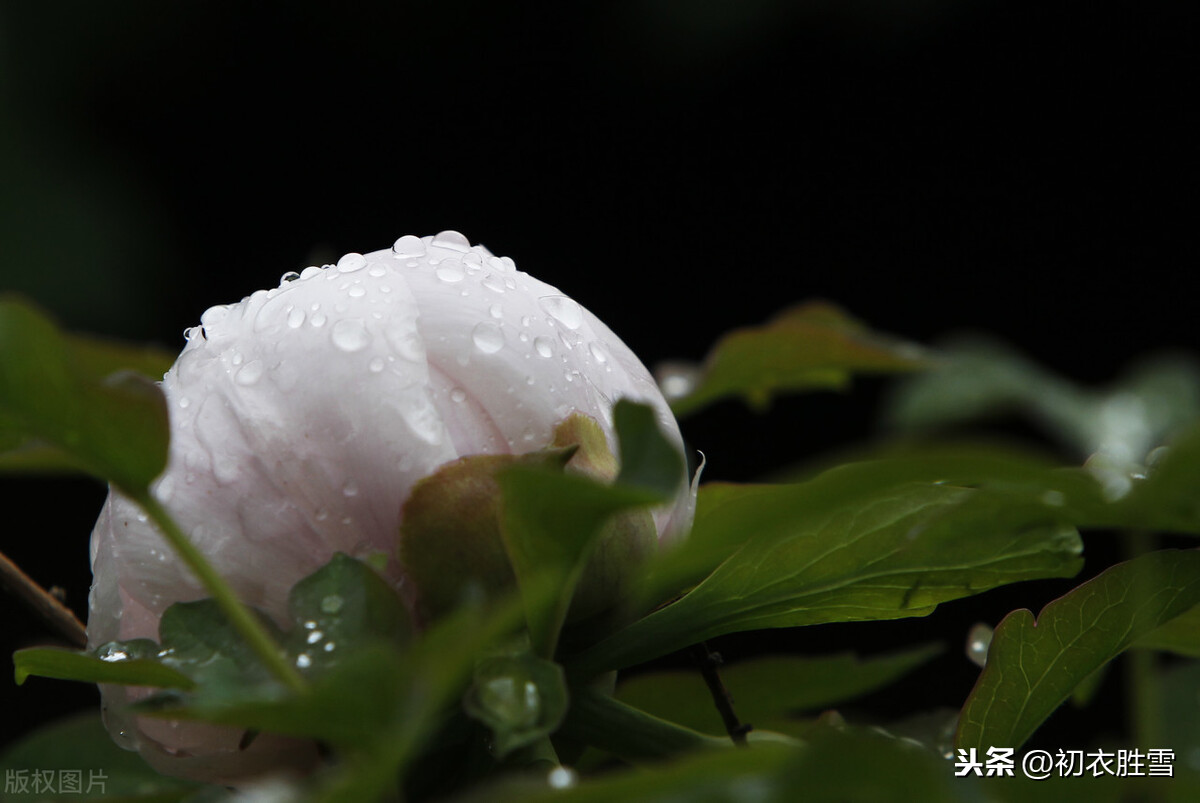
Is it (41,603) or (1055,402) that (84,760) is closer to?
(41,603)

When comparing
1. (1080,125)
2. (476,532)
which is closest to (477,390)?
(476,532)

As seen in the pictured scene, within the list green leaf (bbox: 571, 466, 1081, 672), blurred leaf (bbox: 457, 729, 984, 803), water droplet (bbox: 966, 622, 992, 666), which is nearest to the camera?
blurred leaf (bbox: 457, 729, 984, 803)

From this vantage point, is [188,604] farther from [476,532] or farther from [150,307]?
[150,307]

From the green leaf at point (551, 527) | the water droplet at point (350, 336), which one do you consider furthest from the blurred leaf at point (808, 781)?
the water droplet at point (350, 336)

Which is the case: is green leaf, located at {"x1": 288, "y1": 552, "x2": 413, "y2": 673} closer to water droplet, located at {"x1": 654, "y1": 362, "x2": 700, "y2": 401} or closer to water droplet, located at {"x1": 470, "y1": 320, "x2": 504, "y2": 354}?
water droplet, located at {"x1": 470, "y1": 320, "x2": 504, "y2": 354}

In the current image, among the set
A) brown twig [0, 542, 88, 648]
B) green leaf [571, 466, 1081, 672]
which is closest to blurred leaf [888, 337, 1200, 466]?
green leaf [571, 466, 1081, 672]

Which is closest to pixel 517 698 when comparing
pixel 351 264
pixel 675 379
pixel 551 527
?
pixel 551 527

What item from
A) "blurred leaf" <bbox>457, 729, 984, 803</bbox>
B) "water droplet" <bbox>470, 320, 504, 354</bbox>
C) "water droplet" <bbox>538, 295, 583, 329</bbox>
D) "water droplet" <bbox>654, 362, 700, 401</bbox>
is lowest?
"blurred leaf" <bbox>457, 729, 984, 803</bbox>
